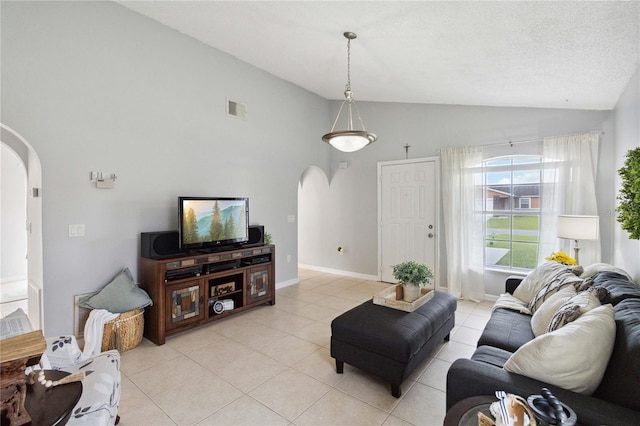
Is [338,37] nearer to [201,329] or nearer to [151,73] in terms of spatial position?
[151,73]

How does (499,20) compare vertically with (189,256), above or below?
above

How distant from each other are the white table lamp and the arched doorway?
208 inches

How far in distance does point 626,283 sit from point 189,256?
3.73 m

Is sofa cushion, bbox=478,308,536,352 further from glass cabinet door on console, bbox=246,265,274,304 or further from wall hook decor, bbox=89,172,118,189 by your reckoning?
wall hook decor, bbox=89,172,118,189

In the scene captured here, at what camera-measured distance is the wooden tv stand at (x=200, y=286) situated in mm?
3123

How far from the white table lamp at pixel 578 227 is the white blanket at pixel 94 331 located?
479cm

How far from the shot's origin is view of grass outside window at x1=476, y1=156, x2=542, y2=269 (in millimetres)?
4133

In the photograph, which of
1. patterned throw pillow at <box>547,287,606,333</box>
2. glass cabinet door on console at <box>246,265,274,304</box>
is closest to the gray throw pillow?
glass cabinet door on console at <box>246,265,274,304</box>

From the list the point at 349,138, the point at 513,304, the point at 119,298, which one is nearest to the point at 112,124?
the point at 119,298

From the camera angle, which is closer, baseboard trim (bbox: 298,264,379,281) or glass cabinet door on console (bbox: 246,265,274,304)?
glass cabinet door on console (bbox: 246,265,274,304)

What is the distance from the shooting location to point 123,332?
2922 mm

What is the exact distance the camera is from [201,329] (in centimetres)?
348

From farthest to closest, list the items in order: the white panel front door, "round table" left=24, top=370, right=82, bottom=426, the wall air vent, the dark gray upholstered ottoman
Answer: the white panel front door, the wall air vent, the dark gray upholstered ottoman, "round table" left=24, top=370, right=82, bottom=426

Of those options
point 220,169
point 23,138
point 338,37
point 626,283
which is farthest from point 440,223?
point 23,138
